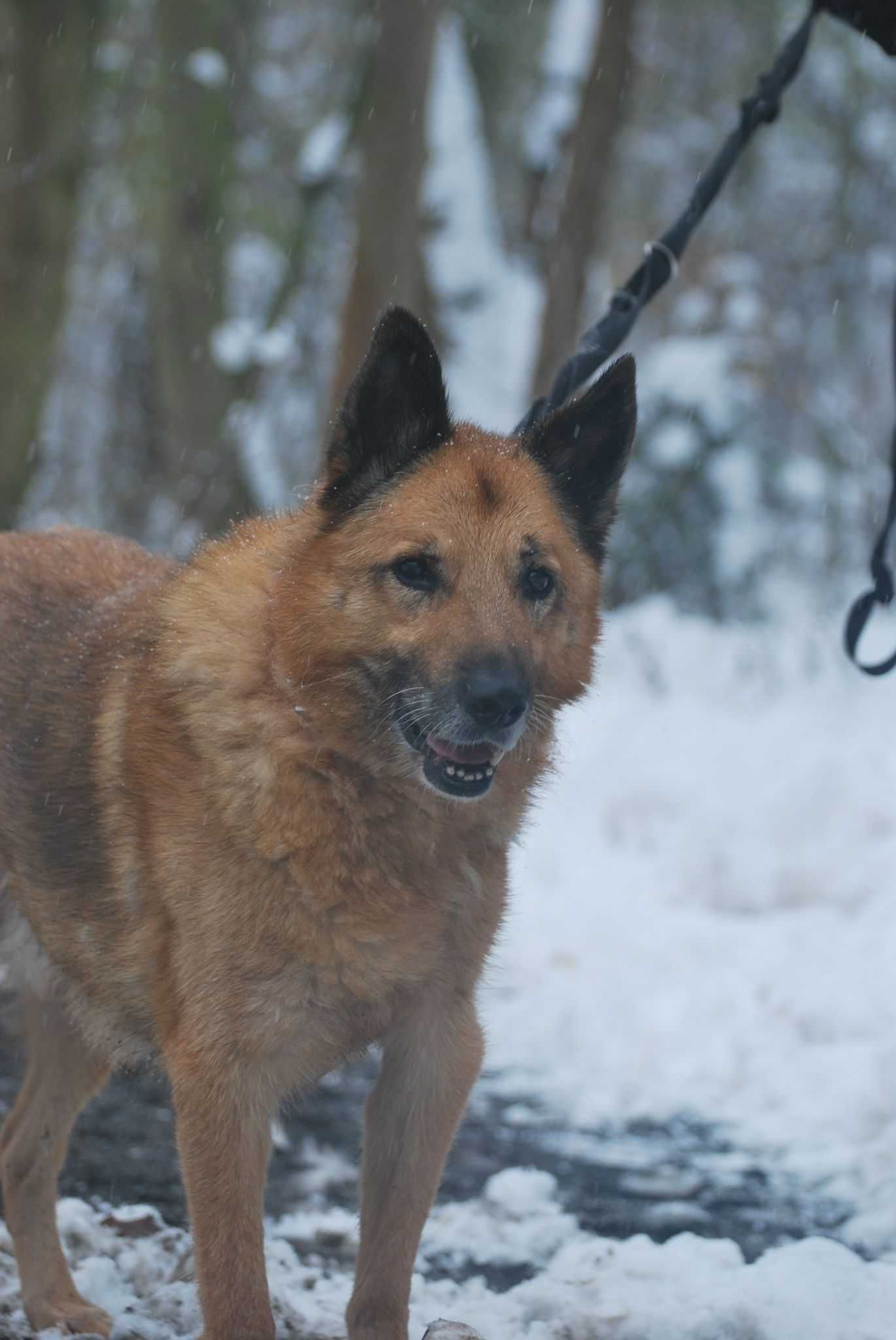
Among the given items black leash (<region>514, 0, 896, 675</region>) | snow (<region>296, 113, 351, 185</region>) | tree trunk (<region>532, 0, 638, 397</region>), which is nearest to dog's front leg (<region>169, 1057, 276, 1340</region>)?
black leash (<region>514, 0, 896, 675</region>)

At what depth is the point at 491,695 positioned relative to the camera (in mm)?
2758

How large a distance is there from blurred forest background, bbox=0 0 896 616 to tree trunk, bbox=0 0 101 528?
0.02 metres

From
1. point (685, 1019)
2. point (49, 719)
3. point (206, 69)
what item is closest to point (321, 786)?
point (49, 719)

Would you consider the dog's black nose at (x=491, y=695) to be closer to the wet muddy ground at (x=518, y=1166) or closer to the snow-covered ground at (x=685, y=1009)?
the snow-covered ground at (x=685, y=1009)

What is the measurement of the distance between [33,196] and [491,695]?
302 inches

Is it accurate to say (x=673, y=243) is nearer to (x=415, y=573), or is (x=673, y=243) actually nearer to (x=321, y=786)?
(x=415, y=573)

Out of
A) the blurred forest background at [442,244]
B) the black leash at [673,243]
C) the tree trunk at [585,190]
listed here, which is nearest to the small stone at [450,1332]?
the black leash at [673,243]

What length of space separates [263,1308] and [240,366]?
31.3ft

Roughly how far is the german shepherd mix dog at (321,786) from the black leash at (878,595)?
111 cm

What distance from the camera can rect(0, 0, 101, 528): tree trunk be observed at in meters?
9.30

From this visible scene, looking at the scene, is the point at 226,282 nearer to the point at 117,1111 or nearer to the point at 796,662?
the point at 796,662

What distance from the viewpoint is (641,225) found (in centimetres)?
1702

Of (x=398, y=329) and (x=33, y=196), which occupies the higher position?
(x=33, y=196)

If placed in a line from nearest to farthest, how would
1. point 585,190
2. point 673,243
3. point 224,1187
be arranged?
point 224,1187, point 673,243, point 585,190
